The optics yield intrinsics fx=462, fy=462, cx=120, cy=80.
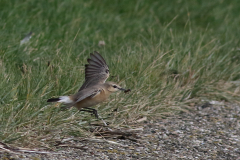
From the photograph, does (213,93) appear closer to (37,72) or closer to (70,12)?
(37,72)

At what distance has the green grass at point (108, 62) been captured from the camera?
4.43 meters

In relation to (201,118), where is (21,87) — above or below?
above

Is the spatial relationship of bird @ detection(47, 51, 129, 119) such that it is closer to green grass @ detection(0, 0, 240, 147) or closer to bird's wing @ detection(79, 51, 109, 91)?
bird's wing @ detection(79, 51, 109, 91)

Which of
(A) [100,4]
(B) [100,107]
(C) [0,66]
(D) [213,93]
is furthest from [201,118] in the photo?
(A) [100,4]

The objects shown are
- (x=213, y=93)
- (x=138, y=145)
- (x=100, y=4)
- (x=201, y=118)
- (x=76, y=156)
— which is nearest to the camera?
(x=76, y=156)

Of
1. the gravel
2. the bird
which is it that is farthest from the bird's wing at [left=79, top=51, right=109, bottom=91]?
the gravel

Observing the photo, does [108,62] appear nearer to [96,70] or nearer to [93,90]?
[96,70]

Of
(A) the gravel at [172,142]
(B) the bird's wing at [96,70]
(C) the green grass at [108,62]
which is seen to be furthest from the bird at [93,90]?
(A) the gravel at [172,142]

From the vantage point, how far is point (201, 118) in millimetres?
5730

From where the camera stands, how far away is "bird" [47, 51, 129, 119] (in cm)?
445

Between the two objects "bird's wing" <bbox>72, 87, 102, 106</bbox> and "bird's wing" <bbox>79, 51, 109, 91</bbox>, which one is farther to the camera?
"bird's wing" <bbox>79, 51, 109, 91</bbox>

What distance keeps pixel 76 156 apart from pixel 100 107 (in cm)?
119

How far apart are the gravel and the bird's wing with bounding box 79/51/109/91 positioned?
2.20 feet

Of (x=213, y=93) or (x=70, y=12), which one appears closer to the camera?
(x=213, y=93)
